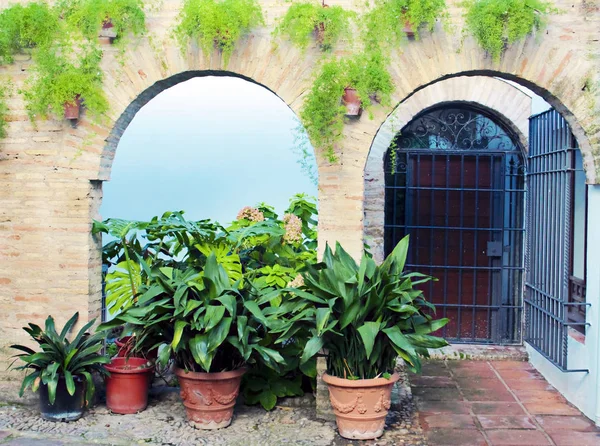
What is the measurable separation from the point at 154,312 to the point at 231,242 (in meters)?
1.17

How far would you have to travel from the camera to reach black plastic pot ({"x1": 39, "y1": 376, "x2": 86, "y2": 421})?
18.5ft

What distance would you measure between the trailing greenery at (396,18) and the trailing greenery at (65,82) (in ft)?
7.43

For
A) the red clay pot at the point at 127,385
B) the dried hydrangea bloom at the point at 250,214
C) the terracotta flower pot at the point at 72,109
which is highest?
the terracotta flower pot at the point at 72,109

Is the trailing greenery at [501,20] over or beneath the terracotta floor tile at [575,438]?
over

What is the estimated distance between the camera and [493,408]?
6215 millimetres

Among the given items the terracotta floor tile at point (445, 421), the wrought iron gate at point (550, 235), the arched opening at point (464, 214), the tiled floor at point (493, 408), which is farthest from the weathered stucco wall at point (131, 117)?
the arched opening at point (464, 214)

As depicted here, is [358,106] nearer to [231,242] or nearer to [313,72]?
[313,72]

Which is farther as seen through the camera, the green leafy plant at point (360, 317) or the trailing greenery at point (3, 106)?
the trailing greenery at point (3, 106)

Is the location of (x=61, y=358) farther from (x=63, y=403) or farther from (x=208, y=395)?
(x=208, y=395)

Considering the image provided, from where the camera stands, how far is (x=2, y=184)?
6156 mm

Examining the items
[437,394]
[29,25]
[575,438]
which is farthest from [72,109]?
[575,438]

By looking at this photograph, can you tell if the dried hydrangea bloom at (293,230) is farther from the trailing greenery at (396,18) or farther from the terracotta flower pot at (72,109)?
the terracotta flower pot at (72,109)

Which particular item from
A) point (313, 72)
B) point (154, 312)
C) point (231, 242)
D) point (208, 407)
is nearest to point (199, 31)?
point (313, 72)

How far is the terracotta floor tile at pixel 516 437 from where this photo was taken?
17.5 ft
